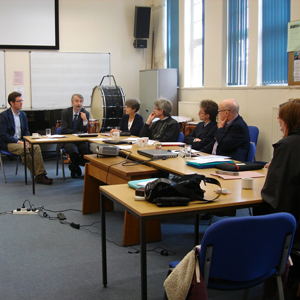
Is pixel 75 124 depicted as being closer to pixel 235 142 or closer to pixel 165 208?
pixel 235 142

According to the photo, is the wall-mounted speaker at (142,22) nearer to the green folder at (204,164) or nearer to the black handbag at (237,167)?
the green folder at (204,164)

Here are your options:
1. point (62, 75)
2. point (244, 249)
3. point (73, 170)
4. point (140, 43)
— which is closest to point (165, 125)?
point (73, 170)

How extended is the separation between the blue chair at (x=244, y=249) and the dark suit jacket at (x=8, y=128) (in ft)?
14.8

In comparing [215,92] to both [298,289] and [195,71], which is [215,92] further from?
[298,289]

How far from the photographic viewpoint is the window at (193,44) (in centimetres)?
722

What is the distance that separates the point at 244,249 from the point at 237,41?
4935mm

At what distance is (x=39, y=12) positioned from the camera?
7863mm

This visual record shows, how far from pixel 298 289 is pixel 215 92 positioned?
4.74m

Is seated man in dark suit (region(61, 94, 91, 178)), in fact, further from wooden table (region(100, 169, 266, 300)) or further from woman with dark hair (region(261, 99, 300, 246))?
woman with dark hair (region(261, 99, 300, 246))

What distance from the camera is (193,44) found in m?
7.44

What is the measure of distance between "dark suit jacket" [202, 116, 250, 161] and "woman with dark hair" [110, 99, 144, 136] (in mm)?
1850

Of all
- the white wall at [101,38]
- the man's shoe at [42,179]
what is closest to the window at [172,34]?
the white wall at [101,38]

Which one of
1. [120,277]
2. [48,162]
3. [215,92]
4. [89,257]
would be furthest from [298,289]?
[48,162]

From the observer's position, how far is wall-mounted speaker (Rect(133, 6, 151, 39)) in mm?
8289
